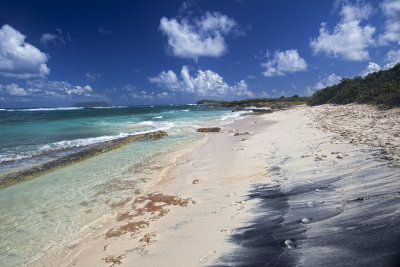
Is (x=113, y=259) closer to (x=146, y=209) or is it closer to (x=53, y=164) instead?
(x=146, y=209)

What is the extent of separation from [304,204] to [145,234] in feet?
10.3

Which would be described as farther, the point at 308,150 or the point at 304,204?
the point at 308,150

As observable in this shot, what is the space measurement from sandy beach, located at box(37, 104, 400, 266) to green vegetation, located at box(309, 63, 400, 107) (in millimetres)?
12335

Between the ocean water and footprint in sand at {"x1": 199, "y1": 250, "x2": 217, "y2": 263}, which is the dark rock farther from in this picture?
footprint in sand at {"x1": 199, "y1": 250, "x2": 217, "y2": 263}

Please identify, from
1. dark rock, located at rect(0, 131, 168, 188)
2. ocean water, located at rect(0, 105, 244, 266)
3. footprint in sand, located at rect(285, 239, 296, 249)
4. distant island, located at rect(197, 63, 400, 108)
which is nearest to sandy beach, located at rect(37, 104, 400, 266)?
footprint in sand, located at rect(285, 239, 296, 249)

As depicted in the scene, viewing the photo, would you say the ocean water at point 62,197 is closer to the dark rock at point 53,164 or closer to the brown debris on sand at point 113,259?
the dark rock at point 53,164

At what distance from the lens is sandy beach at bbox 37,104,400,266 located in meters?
2.12

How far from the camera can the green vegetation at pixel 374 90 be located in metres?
15.3

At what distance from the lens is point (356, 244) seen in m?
1.96

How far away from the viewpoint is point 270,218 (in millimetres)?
3262

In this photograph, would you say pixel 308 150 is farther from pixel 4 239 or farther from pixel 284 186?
pixel 4 239

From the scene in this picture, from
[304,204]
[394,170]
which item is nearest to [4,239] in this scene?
[304,204]

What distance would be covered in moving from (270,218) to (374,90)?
26235mm

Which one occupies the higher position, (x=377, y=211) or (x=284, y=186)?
(x=377, y=211)
